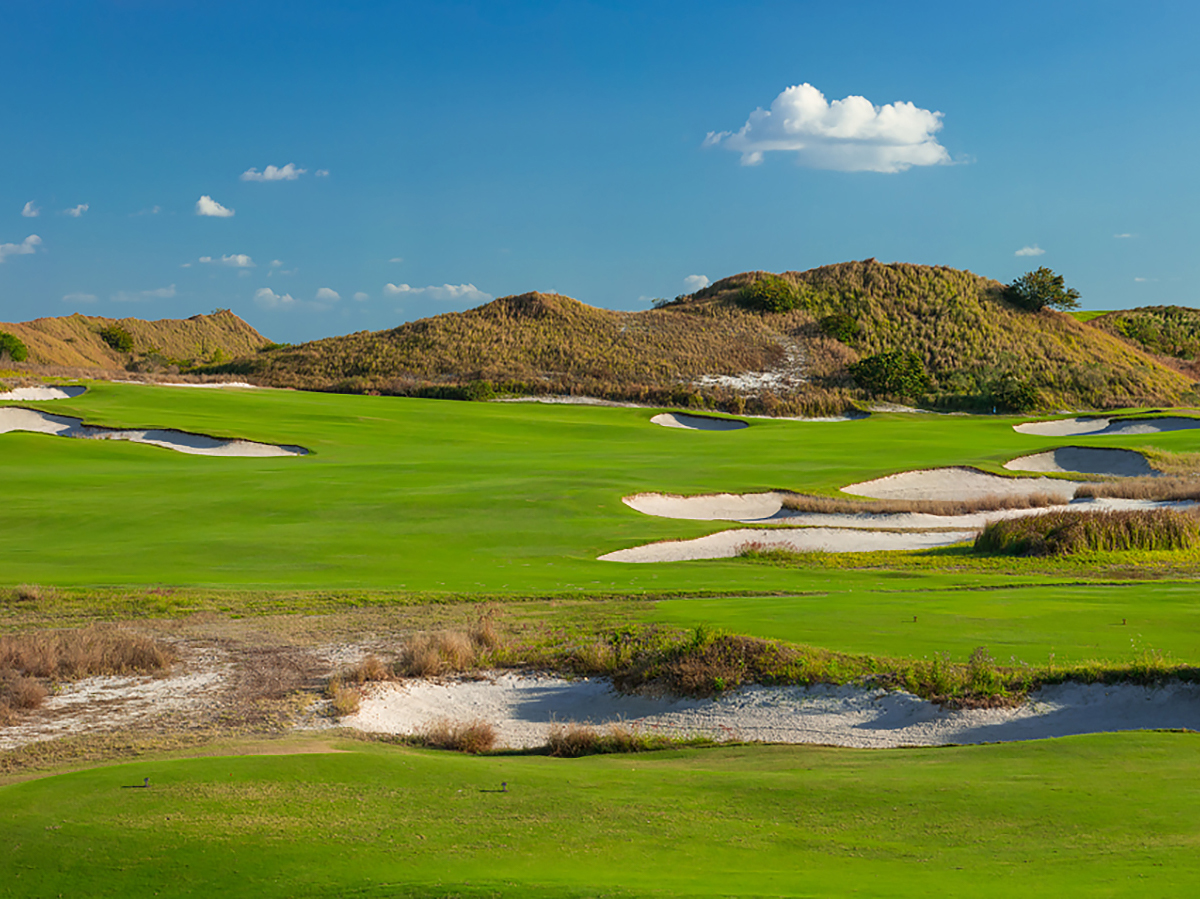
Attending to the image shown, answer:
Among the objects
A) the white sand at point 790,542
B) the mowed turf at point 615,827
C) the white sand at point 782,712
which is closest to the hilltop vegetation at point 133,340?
the white sand at point 790,542

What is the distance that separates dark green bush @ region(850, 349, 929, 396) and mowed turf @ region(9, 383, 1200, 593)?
2545cm

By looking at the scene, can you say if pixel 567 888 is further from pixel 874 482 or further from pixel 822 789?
pixel 874 482

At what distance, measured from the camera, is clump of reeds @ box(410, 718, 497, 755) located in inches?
364

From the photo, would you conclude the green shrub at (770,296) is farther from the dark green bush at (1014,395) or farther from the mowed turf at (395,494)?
the mowed turf at (395,494)

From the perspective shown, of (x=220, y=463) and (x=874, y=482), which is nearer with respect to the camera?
(x=874, y=482)

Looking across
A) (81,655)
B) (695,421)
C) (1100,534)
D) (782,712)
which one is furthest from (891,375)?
(81,655)

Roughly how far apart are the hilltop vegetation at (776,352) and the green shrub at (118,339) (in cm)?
4410

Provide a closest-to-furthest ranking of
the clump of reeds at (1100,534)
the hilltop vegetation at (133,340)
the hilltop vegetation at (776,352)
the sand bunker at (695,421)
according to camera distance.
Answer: the clump of reeds at (1100,534)
the sand bunker at (695,421)
the hilltop vegetation at (776,352)
the hilltop vegetation at (133,340)

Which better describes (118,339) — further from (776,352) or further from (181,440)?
(181,440)

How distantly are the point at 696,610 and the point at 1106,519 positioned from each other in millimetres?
10105

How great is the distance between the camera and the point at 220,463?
3178 cm

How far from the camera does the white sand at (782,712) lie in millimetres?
9383

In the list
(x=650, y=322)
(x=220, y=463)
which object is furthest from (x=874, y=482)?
(x=650, y=322)

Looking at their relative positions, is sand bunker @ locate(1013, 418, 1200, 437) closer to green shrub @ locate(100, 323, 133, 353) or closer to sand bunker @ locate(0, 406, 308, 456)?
sand bunker @ locate(0, 406, 308, 456)
